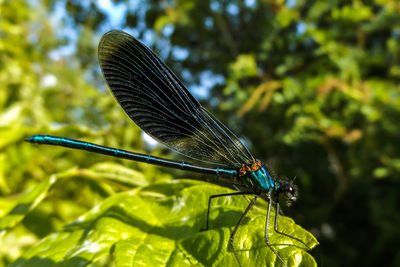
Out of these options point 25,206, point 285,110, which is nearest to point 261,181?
point 25,206

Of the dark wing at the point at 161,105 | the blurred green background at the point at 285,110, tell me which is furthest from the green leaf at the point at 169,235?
the blurred green background at the point at 285,110

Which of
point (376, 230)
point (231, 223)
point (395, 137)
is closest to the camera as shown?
point (231, 223)

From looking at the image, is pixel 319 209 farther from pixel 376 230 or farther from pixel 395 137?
pixel 395 137

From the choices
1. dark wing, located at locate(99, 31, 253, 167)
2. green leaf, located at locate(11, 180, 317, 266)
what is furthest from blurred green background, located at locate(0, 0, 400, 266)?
green leaf, located at locate(11, 180, 317, 266)

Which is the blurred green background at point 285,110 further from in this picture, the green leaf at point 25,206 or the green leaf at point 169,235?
the green leaf at point 169,235

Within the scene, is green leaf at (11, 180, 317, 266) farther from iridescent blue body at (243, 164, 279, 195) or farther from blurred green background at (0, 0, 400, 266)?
blurred green background at (0, 0, 400, 266)

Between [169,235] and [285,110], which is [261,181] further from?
[285,110]

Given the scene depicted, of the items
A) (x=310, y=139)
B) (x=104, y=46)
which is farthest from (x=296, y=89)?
(x=104, y=46)
